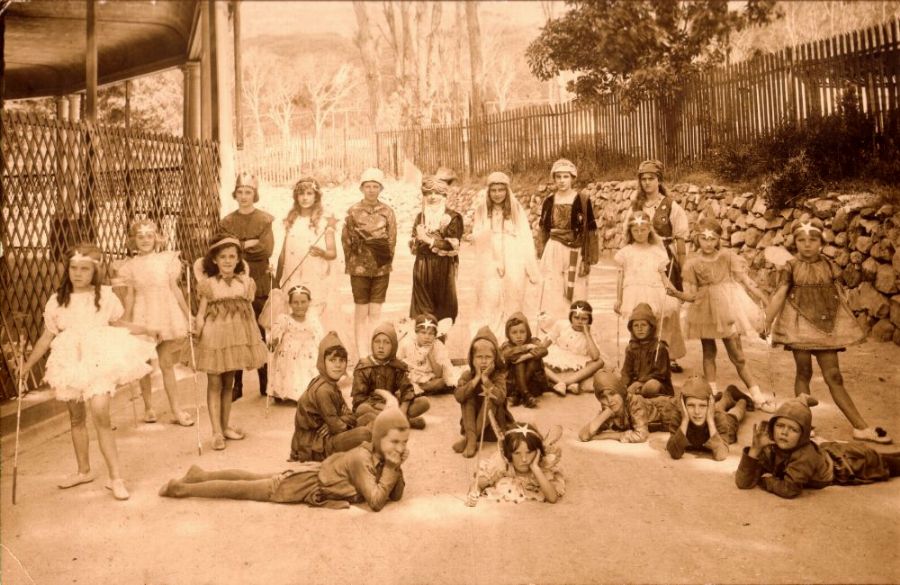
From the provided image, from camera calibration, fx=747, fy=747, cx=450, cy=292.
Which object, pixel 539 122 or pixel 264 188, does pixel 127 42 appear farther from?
pixel 264 188

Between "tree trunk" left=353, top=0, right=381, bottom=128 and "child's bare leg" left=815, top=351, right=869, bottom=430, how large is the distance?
651 cm

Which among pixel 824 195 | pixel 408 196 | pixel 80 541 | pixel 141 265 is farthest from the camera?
pixel 408 196

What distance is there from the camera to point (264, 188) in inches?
962

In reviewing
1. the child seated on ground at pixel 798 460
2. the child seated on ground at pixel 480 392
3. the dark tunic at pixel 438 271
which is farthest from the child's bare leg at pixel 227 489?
the dark tunic at pixel 438 271

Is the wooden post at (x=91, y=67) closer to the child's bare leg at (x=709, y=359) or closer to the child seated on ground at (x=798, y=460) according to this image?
the child's bare leg at (x=709, y=359)

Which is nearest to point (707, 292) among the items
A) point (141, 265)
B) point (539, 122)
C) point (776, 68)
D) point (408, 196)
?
point (141, 265)

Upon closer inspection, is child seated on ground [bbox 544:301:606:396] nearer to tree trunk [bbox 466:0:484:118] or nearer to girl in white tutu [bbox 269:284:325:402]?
girl in white tutu [bbox 269:284:325:402]

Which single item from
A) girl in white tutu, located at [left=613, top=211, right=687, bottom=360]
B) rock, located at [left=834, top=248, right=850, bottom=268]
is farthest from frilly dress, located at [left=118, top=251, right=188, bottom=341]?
rock, located at [left=834, top=248, right=850, bottom=268]

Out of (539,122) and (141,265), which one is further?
(539,122)

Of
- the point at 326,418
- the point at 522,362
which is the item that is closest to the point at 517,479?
the point at 326,418

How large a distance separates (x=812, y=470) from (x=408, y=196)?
18057mm

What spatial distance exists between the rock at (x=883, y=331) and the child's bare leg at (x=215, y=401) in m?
5.78

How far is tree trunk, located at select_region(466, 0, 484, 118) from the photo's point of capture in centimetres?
1624

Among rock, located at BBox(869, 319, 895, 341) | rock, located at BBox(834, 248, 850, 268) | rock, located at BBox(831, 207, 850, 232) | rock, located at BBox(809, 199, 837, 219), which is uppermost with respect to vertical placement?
rock, located at BBox(809, 199, 837, 219)
